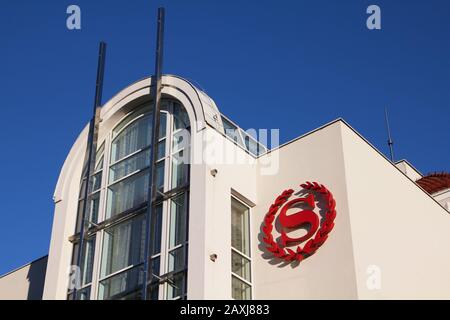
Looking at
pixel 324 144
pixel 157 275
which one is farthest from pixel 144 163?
pixel 324 144

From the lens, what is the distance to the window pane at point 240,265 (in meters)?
18.6

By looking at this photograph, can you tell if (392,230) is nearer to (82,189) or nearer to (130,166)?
(130,166)

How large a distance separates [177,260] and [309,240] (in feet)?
10.5

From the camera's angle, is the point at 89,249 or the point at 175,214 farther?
the point at 89,249

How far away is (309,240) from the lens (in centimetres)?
1823

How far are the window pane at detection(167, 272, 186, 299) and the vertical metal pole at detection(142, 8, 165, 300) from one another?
20.5 inches

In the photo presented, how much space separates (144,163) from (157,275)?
367cm

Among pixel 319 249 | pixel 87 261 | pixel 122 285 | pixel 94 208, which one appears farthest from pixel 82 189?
pixel 319 249

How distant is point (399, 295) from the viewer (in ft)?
61.1

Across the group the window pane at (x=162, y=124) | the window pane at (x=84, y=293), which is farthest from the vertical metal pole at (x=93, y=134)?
the window pane at (x=162, y=124)

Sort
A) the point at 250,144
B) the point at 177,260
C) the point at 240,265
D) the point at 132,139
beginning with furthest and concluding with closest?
1. the point at 132,139
2. the point at 250,144
3. the point at 240,265
4. the point at 177,260

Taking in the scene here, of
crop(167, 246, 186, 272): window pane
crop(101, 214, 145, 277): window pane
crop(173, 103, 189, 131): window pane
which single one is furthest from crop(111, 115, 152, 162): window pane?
crop(167, 246, 186, 272): window pane

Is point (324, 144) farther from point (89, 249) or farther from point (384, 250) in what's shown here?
point (89, 249)
